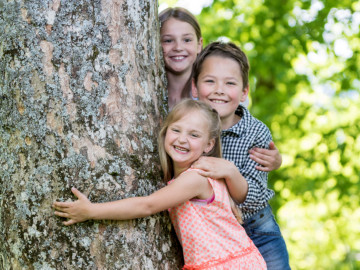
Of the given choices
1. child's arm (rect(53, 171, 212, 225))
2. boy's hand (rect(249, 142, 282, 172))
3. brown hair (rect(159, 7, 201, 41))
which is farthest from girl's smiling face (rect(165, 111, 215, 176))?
brown hair (rect(159, 7, 201, 41))

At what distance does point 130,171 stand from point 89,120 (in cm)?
31

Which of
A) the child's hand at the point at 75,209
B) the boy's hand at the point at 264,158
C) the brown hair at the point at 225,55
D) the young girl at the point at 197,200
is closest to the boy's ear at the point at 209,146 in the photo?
the young girl at the point at 197,200

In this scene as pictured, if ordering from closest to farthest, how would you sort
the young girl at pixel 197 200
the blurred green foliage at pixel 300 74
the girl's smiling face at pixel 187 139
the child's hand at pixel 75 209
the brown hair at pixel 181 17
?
the child's hand at pixel 75 209
the young girl at pixel 197 200
the girl's smiling face at pixel 187 139
the brown hair at pixel 181 17
the blurred green foliage at pixel 300 74

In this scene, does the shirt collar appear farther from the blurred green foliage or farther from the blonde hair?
the blurred green foliage

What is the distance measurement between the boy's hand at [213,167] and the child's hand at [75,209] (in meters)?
0.64

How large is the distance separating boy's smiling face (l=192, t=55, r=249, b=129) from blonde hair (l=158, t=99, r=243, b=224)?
0.29m

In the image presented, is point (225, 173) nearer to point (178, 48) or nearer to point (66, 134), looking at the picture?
point (66, 134)

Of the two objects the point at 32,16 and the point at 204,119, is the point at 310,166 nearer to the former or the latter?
the point at 204,119

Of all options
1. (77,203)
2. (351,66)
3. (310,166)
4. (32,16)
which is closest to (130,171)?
(77,203)

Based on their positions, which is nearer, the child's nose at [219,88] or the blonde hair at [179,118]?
the blonde hair at [179,118]

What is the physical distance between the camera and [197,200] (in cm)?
219

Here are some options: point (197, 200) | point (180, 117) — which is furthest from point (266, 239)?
point (180, 117)

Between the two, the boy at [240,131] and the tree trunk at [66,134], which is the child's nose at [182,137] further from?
the boy at [240,131]

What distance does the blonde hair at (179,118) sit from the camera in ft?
7.07
